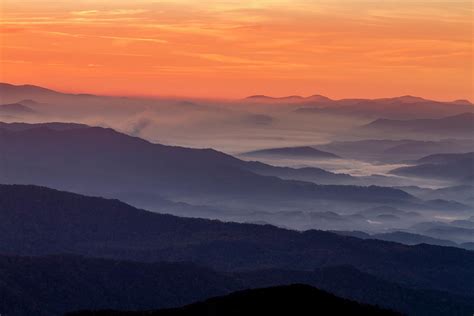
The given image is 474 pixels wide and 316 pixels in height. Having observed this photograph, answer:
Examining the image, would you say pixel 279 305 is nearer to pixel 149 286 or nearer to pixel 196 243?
pixel 149 286

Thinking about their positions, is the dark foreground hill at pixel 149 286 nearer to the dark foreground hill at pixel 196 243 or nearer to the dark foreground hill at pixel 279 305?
the dark foreground hill at pixel 196 243

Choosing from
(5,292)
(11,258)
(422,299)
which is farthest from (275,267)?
(5,292)

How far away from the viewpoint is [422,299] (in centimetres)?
10944

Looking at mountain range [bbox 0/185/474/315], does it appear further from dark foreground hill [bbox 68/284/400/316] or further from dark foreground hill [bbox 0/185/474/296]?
dark foreground hill [bbox 68/284/400/316]

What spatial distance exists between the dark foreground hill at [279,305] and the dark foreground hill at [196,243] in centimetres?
6144

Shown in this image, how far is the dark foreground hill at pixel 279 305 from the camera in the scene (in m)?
58.4

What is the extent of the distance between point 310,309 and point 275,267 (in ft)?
214

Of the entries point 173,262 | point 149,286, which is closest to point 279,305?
point 149,286

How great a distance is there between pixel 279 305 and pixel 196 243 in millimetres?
77973

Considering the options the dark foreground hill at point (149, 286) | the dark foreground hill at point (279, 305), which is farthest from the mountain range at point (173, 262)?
the dark foreground hill at point (279, 305)

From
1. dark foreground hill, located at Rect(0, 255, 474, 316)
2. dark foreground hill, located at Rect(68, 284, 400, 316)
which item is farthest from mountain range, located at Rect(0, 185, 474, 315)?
dark foreground hill, located at Rect(68, 284, 400, 316)

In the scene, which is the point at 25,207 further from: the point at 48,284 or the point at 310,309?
the point at 310,309

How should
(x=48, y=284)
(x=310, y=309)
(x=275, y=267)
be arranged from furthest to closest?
(x=275, y=267)
(x=48, y=284)
(x=310, y=309)

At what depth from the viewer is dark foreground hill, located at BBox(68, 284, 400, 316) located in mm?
58438
